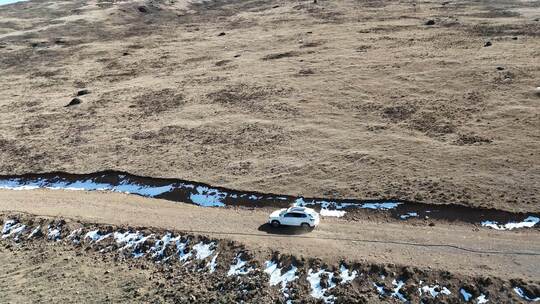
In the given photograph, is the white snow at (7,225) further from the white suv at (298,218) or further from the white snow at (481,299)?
the white snow at (481,299)

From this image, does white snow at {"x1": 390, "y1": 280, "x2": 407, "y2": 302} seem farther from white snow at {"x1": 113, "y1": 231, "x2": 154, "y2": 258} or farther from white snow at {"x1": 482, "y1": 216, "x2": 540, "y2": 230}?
white snow at {"x1": 113, "y1": 231, "x2": 154, "y2": 258}

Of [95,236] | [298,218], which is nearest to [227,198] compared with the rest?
[298,218]

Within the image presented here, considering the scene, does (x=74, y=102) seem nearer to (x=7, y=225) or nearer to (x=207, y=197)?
(x=7, y=225)

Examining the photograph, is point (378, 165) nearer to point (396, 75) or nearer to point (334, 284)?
point (334, 284)

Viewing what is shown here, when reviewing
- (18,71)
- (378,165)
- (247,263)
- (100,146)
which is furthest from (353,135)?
(18,71)

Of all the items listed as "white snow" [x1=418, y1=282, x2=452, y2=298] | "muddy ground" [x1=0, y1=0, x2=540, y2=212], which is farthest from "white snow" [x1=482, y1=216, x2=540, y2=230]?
"white snow" [x1=418, y1=282, x2=452, y2=298]

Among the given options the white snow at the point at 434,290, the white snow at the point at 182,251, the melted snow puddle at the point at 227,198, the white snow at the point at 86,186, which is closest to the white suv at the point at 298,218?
the melted snow puddle at the point at 227,198

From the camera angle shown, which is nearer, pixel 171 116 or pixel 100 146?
pixel 100 146
